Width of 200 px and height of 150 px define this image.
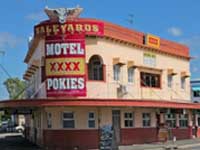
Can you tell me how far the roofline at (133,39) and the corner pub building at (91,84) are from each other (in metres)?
0.08

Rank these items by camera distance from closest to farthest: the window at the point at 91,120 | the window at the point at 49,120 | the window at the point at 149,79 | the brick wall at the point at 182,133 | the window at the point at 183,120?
1. the window at the point at 49,120
2. the window at the point at 91,120
3. the window at the point at 149,79
4. the brick wall at the point at 182,133
5. the window at the point at 183,120

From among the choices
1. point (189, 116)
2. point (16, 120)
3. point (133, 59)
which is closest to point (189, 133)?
point (189, 116)

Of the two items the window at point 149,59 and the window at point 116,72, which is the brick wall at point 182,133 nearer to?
the window at point 149,59

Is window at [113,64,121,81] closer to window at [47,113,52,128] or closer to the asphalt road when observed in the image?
window at [47,113,52,128]

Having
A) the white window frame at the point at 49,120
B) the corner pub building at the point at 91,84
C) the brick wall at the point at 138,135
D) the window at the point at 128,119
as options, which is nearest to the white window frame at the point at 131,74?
the corner pub building at the point at 91,84

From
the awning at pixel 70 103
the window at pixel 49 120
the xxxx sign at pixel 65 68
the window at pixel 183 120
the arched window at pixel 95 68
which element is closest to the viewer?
the awning at pixel 70 103

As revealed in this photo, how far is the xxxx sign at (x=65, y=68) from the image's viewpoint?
3669 centimetres

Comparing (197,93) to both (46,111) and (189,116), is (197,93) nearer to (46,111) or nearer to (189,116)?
(189,116)

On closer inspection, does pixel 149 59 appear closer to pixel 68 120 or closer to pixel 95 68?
pixel 95 68

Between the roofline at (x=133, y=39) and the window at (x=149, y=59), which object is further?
the window at (x=149, y=59)

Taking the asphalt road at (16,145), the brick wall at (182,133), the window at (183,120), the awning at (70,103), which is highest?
the awning at (70,103)

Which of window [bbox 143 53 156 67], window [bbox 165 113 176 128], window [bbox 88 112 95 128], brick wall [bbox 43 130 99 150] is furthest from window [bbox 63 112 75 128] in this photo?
window [bbox 165 113 176 128]

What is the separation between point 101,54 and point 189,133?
632 inches

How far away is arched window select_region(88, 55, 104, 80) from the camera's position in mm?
38969
